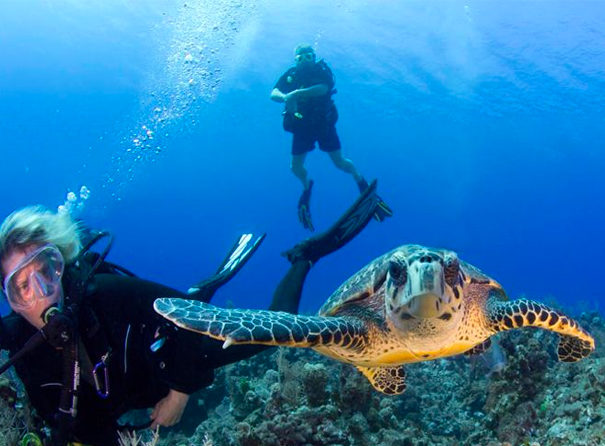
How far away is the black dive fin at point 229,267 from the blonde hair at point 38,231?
1734 millimetres

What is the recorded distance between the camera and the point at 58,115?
5562 centimetres

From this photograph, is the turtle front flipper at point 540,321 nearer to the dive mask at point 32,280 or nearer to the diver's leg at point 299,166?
the dive mask at point 32,280

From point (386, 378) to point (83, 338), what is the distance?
2.86 metres

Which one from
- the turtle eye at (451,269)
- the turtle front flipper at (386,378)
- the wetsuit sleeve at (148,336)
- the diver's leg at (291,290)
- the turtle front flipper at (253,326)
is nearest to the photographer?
the turtle front flipper at (253,326)

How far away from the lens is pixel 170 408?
3.20 meters

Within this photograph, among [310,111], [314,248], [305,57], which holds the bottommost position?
[314,248]

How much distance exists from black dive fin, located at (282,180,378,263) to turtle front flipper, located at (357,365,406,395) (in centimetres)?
156

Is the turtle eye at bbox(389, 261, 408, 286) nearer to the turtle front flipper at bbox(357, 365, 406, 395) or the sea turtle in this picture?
the sea turtle

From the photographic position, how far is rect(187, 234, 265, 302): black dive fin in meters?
4.83

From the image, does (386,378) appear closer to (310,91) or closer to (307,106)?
(310,91)

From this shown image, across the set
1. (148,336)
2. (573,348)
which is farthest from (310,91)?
(148,336)

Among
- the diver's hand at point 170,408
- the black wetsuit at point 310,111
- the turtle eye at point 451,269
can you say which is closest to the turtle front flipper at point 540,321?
the turtle eye at point 451,269

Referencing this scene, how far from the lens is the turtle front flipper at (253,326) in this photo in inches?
97.0

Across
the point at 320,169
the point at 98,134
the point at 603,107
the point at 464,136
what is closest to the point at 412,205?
the point at 320,169
